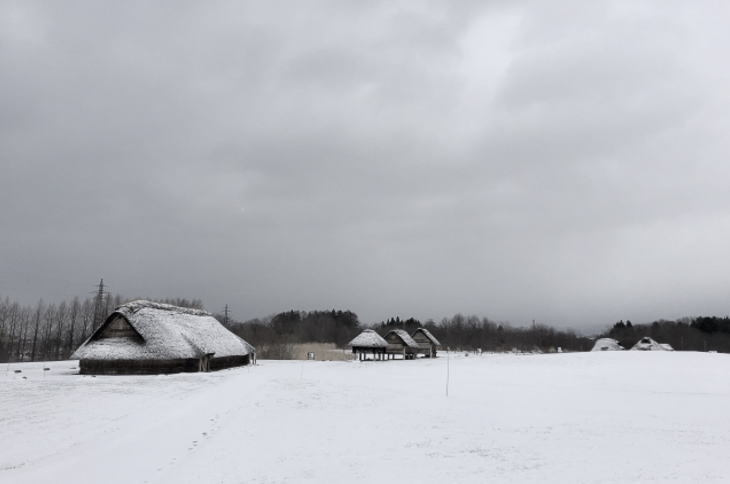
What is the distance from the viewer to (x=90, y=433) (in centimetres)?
1341

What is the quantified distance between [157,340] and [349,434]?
92.0 ft

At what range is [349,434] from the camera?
14.3 meters

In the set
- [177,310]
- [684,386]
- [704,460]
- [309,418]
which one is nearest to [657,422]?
[704,460]

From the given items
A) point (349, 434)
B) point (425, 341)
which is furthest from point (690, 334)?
point (349, 434)

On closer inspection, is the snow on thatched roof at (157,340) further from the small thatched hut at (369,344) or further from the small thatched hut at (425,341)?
the small thatched hut at (425,341)

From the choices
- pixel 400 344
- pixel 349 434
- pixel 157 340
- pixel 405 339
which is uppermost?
pixel 157 340

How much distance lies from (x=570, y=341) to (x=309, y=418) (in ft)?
457

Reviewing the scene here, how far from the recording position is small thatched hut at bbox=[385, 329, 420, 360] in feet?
221

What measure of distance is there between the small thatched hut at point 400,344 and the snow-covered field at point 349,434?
40130 mm

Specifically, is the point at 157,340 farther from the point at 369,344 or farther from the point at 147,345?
the point at 369,344

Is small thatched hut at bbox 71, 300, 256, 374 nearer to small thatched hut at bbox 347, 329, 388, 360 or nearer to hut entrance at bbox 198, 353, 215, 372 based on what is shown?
hut entrance at bbox 198, 353, 215, 372

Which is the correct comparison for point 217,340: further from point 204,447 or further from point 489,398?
point 204,447

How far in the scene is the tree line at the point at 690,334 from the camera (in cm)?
11806

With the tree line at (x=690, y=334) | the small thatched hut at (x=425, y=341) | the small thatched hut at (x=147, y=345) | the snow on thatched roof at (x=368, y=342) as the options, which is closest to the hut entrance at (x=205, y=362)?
the small thatched hut at (x=147, y=345)
